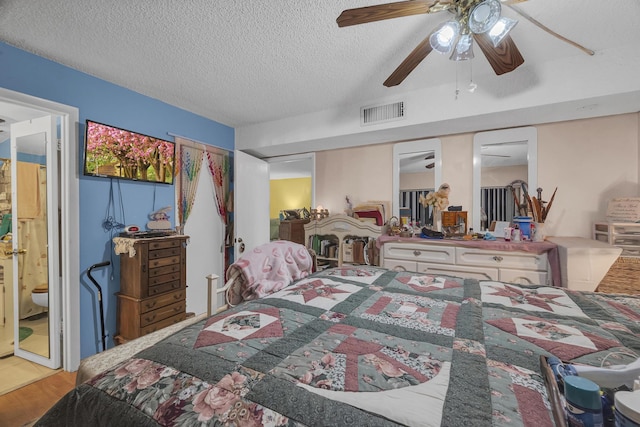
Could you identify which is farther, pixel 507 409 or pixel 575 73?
pixel 575 73

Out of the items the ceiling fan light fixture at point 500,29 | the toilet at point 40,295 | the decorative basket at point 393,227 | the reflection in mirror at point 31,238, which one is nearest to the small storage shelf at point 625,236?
the decorative basket at point 393,227

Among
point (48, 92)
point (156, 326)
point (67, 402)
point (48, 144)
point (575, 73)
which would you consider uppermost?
point (575, 73)

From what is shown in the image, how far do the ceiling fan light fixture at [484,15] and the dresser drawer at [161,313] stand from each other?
3.01m

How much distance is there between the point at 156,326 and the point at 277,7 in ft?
8.64

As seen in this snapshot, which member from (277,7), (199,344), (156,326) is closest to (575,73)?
(277,7)

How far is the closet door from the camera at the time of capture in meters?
2.14

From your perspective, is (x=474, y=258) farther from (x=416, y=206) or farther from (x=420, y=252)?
(x=416, y=206)

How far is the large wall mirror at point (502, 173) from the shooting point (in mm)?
2676

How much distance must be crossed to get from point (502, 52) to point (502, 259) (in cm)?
172

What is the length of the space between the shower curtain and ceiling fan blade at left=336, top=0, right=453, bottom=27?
2700 mm

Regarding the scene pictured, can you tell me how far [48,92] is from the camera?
2027 mm

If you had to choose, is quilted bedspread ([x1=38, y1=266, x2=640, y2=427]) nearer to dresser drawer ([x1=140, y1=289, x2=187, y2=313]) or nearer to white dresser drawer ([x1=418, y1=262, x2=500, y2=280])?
white dresser drawer ([x1=418, y1=262, x2=500, y2=280])

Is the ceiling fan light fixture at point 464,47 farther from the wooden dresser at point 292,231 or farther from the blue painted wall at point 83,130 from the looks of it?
the wooden dresser at point 292,231

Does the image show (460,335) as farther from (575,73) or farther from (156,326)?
(156,326)
